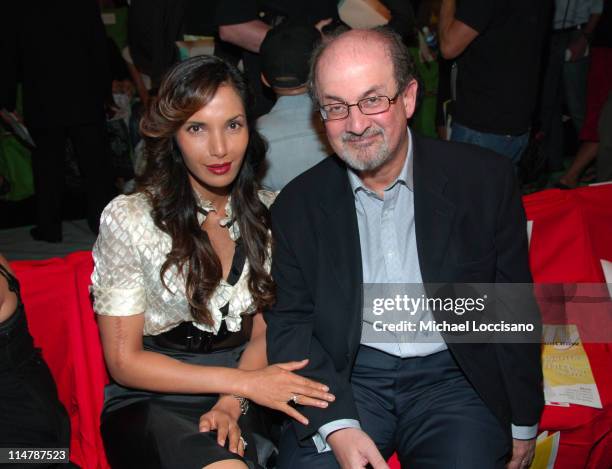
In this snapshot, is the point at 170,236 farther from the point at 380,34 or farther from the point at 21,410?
the point at 380,34

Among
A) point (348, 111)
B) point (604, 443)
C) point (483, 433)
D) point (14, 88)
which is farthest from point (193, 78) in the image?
point (14, 88)

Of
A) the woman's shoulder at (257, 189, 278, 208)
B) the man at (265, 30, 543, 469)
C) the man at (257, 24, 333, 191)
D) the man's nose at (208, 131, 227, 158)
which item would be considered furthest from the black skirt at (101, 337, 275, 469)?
the man at (257, 24, 333, 191)

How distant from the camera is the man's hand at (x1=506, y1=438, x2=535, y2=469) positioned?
1.82 metres

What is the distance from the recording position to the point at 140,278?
1.77m

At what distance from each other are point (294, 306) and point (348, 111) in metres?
0.58

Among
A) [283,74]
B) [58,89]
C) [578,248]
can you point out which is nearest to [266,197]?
[283,74]

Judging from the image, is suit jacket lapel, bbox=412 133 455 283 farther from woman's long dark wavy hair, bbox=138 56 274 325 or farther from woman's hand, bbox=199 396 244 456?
woman's hand, bbox=199 396 244 456

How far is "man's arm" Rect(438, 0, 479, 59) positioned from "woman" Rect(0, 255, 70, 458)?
211cm

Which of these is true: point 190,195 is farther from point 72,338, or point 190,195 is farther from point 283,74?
point 283,74

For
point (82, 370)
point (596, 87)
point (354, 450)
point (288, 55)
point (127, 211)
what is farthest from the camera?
point (596, 87)

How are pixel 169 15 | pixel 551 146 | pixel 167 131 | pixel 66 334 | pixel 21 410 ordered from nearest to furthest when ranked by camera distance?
pixel 21 410, pixel 167 131, pixel 66 334, pixel 169 15, pixel 551 146

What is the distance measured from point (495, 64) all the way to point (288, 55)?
1.08 m

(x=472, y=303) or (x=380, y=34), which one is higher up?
(x=380, y=34)

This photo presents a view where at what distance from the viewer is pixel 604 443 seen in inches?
81.7
